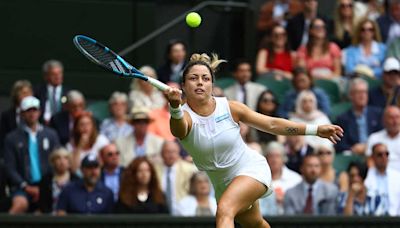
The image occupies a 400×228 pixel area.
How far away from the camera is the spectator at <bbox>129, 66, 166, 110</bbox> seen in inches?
545

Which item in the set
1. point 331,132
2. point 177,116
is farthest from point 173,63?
point 177,116

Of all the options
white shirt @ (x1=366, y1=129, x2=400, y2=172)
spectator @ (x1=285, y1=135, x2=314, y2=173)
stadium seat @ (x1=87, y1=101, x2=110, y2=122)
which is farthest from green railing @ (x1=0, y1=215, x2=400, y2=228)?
stadium seat @ (x1=87, y1=101, x2=110, y2=122)

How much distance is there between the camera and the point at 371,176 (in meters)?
13.1

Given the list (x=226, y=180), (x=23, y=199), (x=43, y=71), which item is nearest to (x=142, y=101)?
(x=43, y=71)

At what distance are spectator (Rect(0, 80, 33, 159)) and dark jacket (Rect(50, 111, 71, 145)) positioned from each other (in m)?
0.40

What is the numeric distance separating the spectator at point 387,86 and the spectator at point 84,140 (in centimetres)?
334

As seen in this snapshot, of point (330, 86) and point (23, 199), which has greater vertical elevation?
point (330, 86)

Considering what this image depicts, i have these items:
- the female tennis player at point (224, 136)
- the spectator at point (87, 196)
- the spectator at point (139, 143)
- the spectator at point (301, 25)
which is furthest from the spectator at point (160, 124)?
the female tennis player at point (224, 136)

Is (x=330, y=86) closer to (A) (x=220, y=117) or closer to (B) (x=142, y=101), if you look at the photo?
(B) (x=142, y=101)

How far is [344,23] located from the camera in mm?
15469

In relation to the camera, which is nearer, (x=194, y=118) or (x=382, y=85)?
(x=194, y=118)

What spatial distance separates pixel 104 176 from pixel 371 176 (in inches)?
111

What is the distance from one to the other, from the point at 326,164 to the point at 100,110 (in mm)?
2694

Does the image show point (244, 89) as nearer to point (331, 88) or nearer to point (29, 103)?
point (331, 88)
